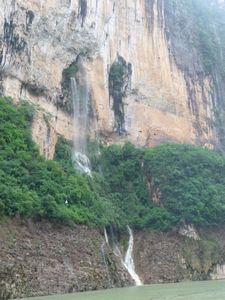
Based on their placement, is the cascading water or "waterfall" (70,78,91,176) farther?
"waterfall" (70,78,91,176)

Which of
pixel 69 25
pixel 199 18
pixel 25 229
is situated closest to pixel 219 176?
pixel 69 25

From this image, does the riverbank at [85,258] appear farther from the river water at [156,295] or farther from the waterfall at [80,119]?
the waterfall at [80,119]

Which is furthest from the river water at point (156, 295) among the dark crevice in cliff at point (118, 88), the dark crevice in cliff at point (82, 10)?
the dark crevice in cliff at point (82, 10)

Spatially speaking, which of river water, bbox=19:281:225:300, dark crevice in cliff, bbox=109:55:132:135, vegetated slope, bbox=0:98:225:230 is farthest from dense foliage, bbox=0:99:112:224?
dark crevice in cliff, bbox=109:55:132:135

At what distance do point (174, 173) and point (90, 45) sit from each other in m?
9.47

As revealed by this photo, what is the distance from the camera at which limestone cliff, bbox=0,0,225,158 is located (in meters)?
29.2

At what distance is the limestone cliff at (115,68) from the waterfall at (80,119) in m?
0.46

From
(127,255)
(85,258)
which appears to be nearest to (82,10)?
(127,255)

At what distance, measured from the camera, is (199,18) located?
46.6m

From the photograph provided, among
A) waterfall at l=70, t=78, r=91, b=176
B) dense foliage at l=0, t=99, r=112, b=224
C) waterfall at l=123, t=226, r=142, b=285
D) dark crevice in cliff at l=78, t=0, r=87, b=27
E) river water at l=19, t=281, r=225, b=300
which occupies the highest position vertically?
dark crevice in cliff at l=78, t=0, r=87, b=27

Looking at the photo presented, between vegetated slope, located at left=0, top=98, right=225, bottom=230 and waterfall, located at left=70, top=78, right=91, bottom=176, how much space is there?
769 millimetres

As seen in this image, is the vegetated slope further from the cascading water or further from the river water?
the river water

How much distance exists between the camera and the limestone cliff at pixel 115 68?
29250mm

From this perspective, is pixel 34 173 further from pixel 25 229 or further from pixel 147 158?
pixel 147 158
